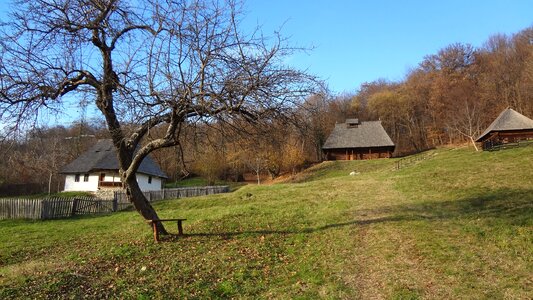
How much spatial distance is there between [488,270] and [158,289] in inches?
256

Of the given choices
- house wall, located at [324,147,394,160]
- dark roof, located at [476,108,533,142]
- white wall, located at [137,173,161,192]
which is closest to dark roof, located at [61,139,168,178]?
white wall, located at [137,173,161,192]

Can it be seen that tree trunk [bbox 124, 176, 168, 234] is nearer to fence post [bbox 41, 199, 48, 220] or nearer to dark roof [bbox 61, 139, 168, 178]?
fence post [bbox 41, 199, 48, 220]

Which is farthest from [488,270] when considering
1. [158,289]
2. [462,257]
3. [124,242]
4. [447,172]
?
[447,172]

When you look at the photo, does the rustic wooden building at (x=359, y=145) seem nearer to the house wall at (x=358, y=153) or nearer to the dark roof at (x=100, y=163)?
the house wall at (x=358, y=153)

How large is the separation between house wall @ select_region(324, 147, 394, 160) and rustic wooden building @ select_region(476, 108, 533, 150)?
16.7m

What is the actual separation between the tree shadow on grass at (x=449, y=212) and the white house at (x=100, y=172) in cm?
3173

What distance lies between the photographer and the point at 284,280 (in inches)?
312

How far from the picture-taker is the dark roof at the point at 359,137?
56.1 m

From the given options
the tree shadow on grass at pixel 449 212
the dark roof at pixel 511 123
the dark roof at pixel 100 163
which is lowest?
the tree shadow on grass at pixel 449 212

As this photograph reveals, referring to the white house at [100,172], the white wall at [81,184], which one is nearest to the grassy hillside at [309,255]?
the white house at [100,172]

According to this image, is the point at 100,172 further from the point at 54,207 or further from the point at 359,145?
the point at 359,145

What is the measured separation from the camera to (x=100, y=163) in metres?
42.1

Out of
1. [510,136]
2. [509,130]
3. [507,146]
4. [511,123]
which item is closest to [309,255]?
[507,146]

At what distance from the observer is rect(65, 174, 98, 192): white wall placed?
140 feet
